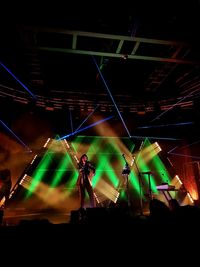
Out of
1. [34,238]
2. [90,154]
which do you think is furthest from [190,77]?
[34,238]

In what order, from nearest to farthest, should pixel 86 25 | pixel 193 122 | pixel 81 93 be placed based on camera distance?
pixel 86 25, pixel 81 93, pixel 193 122

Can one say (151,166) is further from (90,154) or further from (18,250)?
(18,250)

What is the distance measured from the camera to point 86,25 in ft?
14.8

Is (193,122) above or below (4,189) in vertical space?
above

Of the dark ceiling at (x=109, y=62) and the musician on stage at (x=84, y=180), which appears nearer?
the dark ceiling at (x=109, y=62)

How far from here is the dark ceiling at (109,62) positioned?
4.36m

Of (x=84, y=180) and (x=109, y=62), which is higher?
(x=109, y=62)

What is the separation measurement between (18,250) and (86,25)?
13.9ft

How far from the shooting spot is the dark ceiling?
4363 mm

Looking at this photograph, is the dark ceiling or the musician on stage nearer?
the dark ceiling

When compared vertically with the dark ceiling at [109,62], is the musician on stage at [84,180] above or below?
below

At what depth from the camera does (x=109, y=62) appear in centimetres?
720

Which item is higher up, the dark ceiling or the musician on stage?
the dark ceiling

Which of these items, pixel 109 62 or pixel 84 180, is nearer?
pixel 109 62
